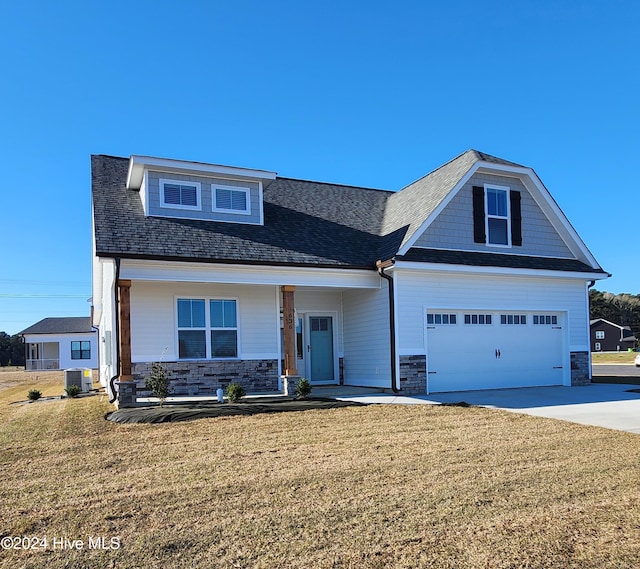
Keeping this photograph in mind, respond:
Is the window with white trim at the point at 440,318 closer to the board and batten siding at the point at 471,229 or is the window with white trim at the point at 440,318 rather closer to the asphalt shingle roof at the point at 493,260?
the asphalt shingle roof at the point at 493,260

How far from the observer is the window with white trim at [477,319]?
15.4m

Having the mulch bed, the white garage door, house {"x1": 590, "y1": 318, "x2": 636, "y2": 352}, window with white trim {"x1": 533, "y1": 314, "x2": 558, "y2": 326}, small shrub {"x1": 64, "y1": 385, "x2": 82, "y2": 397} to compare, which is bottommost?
house {"x1": 590, "y1": 318, "x2": 636, "y2": 352}

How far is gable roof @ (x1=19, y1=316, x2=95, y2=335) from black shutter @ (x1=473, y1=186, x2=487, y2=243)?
34.0m

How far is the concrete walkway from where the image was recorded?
10062mm

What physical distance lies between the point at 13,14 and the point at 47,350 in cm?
3954

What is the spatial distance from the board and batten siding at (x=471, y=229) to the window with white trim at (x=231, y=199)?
481 cm

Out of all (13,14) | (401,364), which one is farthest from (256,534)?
(13,14)

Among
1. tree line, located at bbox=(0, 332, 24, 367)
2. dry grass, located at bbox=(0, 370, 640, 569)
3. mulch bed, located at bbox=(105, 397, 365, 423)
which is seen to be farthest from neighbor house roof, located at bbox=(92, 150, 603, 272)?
tree line, located at bbox=(0, 332, 24, 367)

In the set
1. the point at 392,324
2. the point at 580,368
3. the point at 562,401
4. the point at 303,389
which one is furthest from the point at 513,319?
the point at 303,389

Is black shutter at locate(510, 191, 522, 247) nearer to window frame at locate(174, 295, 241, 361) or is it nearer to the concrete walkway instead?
the concrete walkway

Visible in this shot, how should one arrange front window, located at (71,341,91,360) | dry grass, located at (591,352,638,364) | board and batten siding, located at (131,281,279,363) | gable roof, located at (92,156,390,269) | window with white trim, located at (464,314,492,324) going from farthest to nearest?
1. front window, located at (71,341,91,360)
2. dry grass, located at (591,352,638,364)
3. window with white trim, located at (464,314,492,324)
4. board and batten siding, located at (131,281,279,363)
5. gable roof, located at (92,156,390,269)

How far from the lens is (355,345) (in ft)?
53.7

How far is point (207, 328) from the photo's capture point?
48.3ft

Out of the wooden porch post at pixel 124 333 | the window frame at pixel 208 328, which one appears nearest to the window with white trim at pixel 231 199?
the window frame at pixel 208 328
